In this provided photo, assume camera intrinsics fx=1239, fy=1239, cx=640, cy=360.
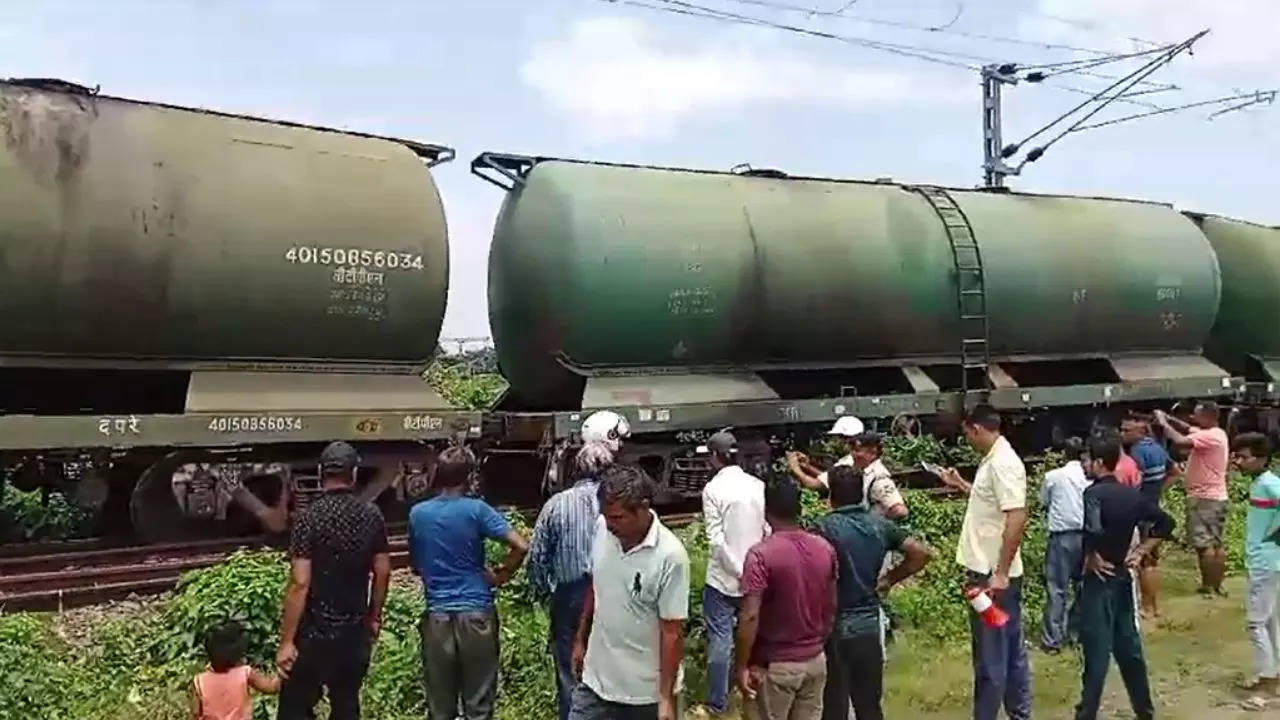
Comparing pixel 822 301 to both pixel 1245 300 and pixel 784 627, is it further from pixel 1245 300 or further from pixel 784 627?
pixel 1245 300

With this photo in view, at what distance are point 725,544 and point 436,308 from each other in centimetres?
524

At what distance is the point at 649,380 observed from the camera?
12.1 metres

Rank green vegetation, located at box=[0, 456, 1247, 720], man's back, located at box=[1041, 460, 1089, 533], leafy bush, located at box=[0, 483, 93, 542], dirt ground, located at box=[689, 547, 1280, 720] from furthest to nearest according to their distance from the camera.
→ 1. leafy bush, located at box=[0, 483, 93, 542]
2. man's back, located at box=[1041, 460, 1089, 533]
3. dirt ground, located at box=[689, 547, 1280, 720]
4. green vegetation, located at box=[0, 456, 1247, 720]

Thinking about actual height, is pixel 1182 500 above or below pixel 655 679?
below

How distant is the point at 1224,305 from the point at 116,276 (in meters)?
16.0

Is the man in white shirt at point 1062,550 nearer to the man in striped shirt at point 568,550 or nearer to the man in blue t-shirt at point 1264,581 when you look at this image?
the man in blue t-shirt at point 1264,581

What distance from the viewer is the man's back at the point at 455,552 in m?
5.56

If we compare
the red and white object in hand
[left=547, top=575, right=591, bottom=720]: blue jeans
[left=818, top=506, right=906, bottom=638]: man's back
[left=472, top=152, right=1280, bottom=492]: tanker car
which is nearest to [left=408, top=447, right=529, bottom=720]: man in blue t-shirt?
[left=547, top=575, right=591, bottom=720]: blue jeans

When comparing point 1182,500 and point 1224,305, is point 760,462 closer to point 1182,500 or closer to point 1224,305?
point 1182,500

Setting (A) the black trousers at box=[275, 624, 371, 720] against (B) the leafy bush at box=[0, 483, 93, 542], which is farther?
(B) the leafy bush at box=[0, 483, 93, 542]

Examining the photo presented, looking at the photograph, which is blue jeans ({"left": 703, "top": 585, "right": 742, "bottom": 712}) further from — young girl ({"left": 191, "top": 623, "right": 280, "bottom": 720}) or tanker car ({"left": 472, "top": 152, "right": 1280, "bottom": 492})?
tanker car ({"left": 472, "top": 152, "right": 1280, "bottom": 492})

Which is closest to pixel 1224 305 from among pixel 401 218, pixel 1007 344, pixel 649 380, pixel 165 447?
pixel 1007 344

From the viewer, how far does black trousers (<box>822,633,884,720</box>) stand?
5.57 m

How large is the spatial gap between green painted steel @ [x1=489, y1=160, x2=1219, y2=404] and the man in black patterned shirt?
6401mm
